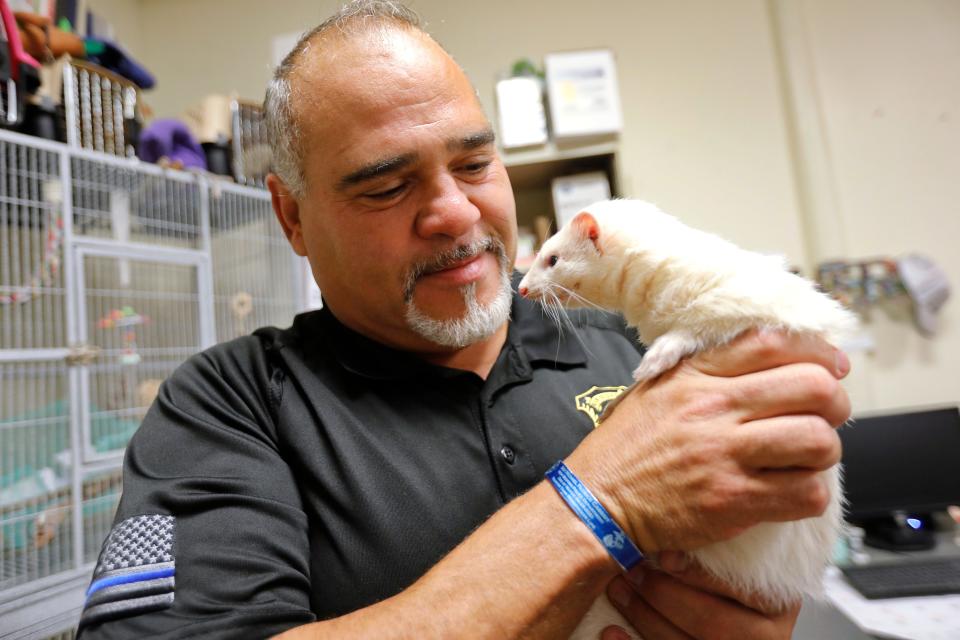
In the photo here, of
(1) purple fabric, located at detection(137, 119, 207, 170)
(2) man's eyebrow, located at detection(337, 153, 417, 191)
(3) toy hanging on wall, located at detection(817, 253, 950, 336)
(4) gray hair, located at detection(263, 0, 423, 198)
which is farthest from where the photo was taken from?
(3) toy hanging on wall, located at detection(817, 253, 950, 336)

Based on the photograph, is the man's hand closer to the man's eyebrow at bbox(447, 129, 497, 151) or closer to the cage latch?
the man's eyebrow at bbox(447, 129, 497, 151)

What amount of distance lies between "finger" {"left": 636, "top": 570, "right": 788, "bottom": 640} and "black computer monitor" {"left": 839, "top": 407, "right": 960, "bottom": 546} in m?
1.69

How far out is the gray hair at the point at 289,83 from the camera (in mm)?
926

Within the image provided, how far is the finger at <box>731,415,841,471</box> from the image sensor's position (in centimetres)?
59

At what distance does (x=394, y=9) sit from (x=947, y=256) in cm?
258

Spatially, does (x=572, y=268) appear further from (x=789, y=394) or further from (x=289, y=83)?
(x=289, y=83)

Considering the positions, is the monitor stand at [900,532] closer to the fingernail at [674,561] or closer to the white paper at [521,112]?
the fingernail at [674,561]

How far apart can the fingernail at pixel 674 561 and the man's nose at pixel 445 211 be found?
560mm

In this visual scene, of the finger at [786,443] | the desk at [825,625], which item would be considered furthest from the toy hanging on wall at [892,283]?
the finger at [786,443]

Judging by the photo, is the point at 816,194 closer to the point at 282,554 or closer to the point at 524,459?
the point at 524,459

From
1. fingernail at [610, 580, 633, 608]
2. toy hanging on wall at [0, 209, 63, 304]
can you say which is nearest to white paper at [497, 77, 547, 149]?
toy hanging on wall at [0, 209, 63, 304]

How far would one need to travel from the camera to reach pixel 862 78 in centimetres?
235

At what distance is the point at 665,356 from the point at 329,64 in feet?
2.38

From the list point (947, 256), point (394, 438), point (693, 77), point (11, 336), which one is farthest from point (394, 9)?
point (947, 256)
